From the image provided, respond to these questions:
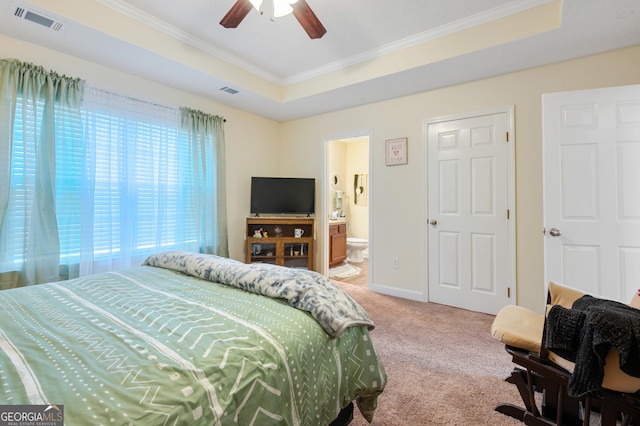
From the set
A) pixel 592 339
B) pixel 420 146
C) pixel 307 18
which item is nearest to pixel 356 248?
pixel 420 146

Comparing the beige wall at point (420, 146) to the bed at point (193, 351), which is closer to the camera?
the bed at point (193, 351)

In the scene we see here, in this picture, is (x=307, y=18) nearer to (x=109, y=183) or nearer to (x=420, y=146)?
(x=420, y=146)

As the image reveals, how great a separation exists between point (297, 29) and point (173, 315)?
2.55 m

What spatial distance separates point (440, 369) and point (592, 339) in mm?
1078

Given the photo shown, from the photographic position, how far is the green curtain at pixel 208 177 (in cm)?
342

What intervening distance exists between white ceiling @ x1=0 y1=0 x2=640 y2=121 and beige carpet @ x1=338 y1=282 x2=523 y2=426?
2.42 meters

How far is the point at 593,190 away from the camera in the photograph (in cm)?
221

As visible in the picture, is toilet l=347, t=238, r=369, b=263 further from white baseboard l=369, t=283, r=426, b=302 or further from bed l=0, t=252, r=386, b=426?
bed l=0, t=252, r=386, b=426

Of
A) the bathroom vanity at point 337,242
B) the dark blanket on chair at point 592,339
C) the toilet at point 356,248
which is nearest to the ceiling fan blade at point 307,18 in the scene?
the dark blanket on chair at point 592,339

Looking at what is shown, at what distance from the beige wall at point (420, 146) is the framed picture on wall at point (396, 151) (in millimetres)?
66

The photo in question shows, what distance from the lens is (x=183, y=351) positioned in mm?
865

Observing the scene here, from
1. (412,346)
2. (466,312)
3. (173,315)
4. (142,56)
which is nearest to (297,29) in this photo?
(142,56)

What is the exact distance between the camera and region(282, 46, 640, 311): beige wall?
2611 millimetres

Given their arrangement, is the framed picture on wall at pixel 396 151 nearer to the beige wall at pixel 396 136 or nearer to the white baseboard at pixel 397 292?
the beige wall at pixel 396 136
